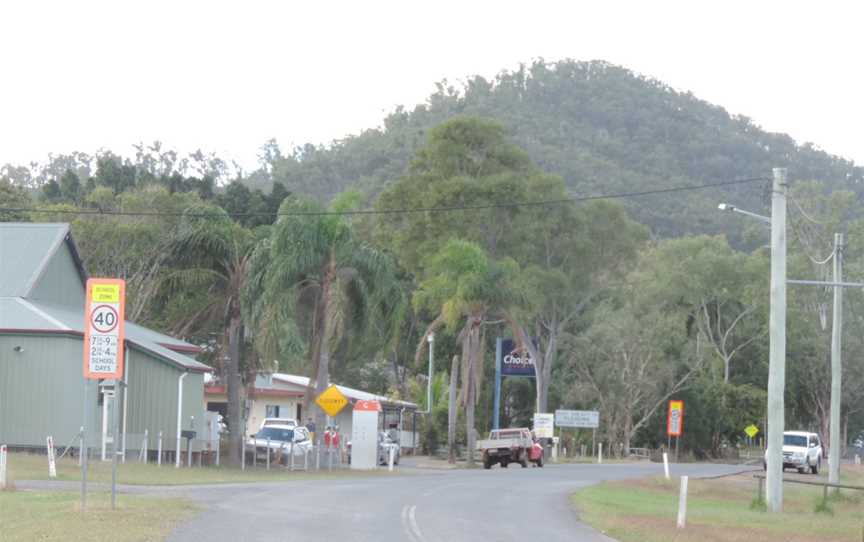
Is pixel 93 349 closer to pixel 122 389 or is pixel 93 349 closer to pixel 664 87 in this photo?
pixel 122 389

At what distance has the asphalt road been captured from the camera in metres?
18.9

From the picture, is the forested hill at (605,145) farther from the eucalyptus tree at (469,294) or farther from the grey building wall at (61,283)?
the grey building wall at (61,283)

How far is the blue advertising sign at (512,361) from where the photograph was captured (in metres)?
66.2

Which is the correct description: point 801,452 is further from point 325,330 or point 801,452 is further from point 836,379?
point 325,330

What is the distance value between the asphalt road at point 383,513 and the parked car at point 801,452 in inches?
1056

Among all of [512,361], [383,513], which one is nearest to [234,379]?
[512,361]

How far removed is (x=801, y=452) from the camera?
57688mm

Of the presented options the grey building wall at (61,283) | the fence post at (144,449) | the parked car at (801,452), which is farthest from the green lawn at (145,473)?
the parked car at (801,452)

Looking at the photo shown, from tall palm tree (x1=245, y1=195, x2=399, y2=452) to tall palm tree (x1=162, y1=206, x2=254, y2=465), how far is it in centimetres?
184

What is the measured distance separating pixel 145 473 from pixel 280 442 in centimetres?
1136

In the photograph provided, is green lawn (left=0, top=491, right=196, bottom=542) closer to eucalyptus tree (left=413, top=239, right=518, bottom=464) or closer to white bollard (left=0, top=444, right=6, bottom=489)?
Result: white bollard (left=0, top=444, right=6, bottom=489)

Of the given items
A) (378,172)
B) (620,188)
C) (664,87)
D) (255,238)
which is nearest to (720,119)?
(664,87)

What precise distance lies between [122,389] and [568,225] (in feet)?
107

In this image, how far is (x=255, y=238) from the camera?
45656 mm
